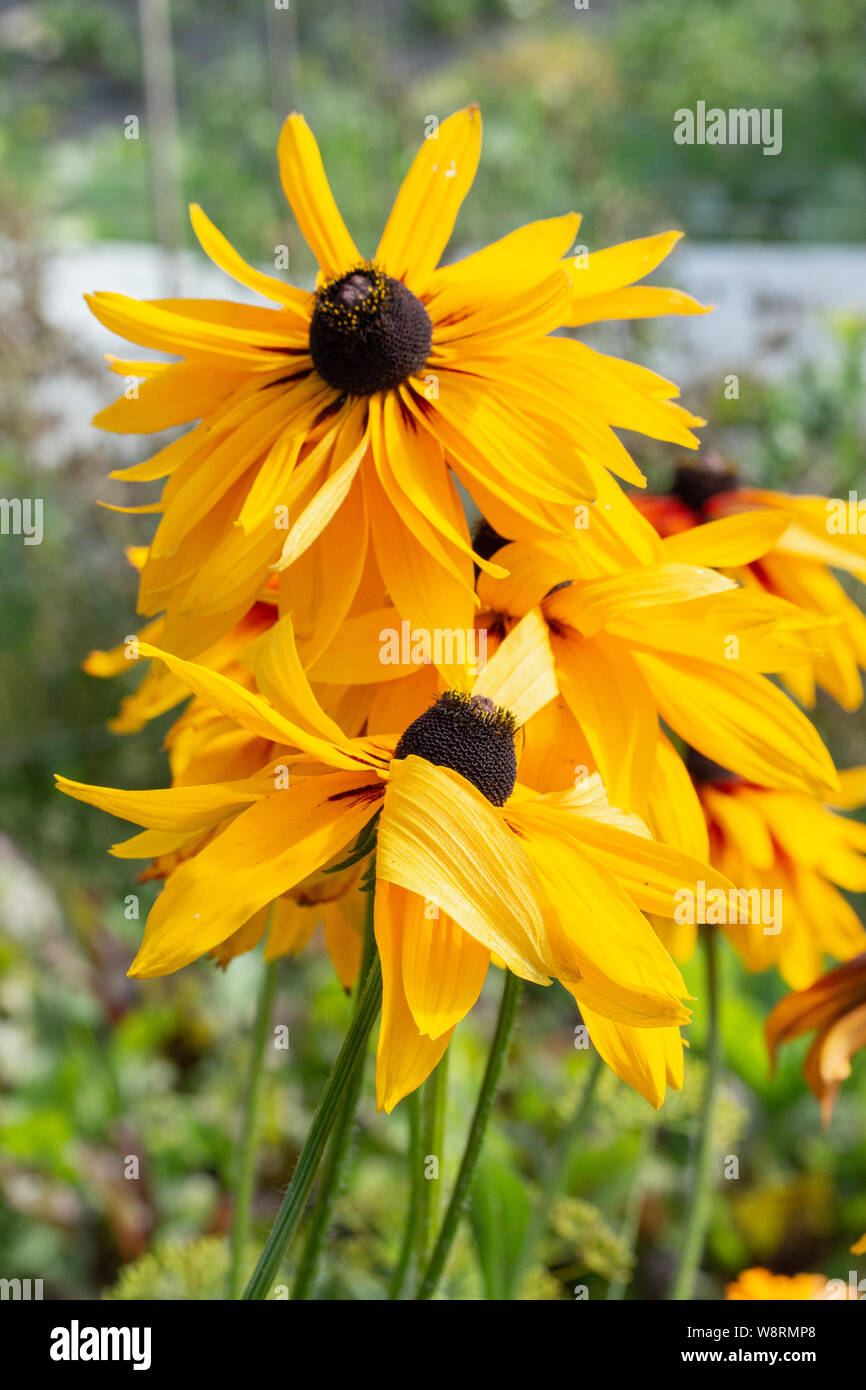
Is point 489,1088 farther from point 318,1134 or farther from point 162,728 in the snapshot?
point 162,728

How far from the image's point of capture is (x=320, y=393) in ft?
2.15

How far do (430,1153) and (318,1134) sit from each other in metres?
0.20

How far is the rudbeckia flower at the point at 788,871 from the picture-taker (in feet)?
2.71

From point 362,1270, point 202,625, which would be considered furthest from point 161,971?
point 362,1270

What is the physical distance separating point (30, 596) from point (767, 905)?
244 centimetres

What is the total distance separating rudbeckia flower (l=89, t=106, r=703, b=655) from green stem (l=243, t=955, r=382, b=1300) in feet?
0.53

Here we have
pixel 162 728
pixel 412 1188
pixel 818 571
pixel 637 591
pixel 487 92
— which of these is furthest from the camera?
pixel 487 92

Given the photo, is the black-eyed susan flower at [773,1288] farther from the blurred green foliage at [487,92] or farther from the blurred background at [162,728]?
the blurred green foliage at [487,92]

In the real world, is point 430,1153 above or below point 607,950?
below

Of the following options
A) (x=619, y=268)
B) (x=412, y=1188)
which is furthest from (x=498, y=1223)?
(x=619, y=268)

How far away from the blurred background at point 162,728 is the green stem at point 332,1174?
8.0 inches

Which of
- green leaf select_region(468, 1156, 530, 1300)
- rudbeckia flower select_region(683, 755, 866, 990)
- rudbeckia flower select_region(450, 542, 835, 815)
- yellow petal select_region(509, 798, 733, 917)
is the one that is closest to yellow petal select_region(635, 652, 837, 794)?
rudbeckia flower select_region(450, 542, 835, 815)

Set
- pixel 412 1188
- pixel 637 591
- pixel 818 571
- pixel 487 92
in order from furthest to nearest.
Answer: pixel 487 92 → pixel 818 571 → pixel 412 1188 → pixel 637 591

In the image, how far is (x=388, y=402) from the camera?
631 millimetres
